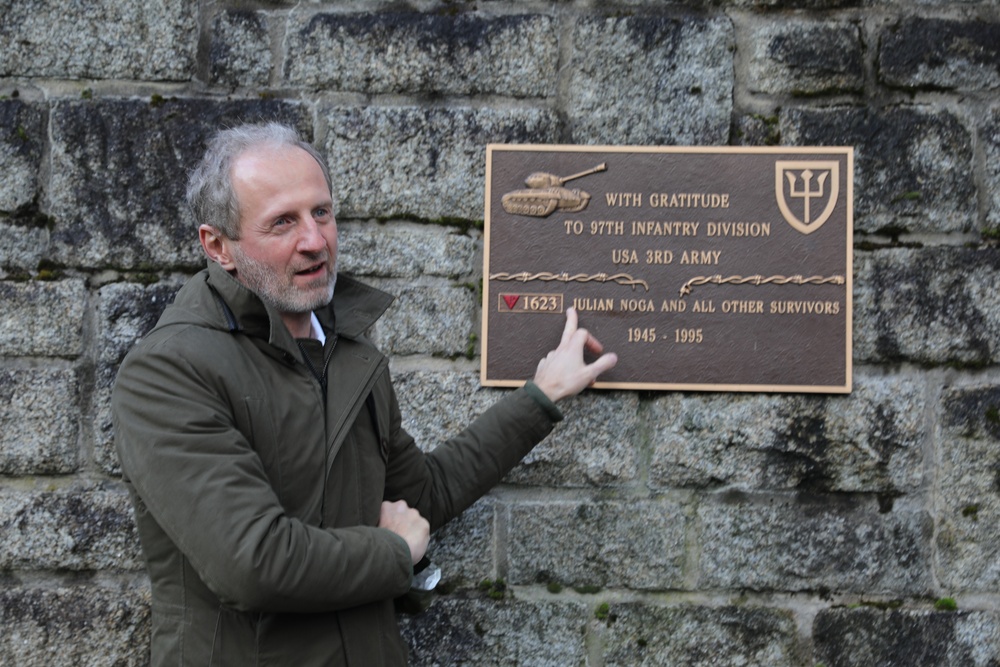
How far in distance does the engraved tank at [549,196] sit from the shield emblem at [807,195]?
1.85 feet

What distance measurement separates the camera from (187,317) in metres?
2.35

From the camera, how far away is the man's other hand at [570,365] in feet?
9.92

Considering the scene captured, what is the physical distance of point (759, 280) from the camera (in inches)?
123

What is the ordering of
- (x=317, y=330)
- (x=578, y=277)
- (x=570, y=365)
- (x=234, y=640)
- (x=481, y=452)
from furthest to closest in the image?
(x=578, y=277)
(x=570, y=365)
(x=481, y=452)
(x=317, y=330)
(x=234, y=640)

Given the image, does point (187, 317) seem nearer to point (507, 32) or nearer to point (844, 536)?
point (507, 32)

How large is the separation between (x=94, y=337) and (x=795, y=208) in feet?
7.28

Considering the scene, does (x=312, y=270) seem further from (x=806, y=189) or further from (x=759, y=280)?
(x=806, y=189)

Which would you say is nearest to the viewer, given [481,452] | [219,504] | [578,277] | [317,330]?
[219,504]

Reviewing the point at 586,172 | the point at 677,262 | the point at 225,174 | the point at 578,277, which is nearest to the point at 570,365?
the point at 578,277

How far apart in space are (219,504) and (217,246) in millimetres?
720

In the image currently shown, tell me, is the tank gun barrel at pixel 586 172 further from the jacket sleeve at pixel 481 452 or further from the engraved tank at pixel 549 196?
the jacket sleeve at pixel 481 452

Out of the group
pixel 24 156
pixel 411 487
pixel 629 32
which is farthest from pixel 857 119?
pixel 24 156

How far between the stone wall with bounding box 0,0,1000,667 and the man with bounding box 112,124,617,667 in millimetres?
604

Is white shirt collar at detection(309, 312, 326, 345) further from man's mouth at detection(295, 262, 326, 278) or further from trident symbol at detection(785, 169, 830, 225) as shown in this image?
trident symbol at detection(785, 169, 830, 225)
